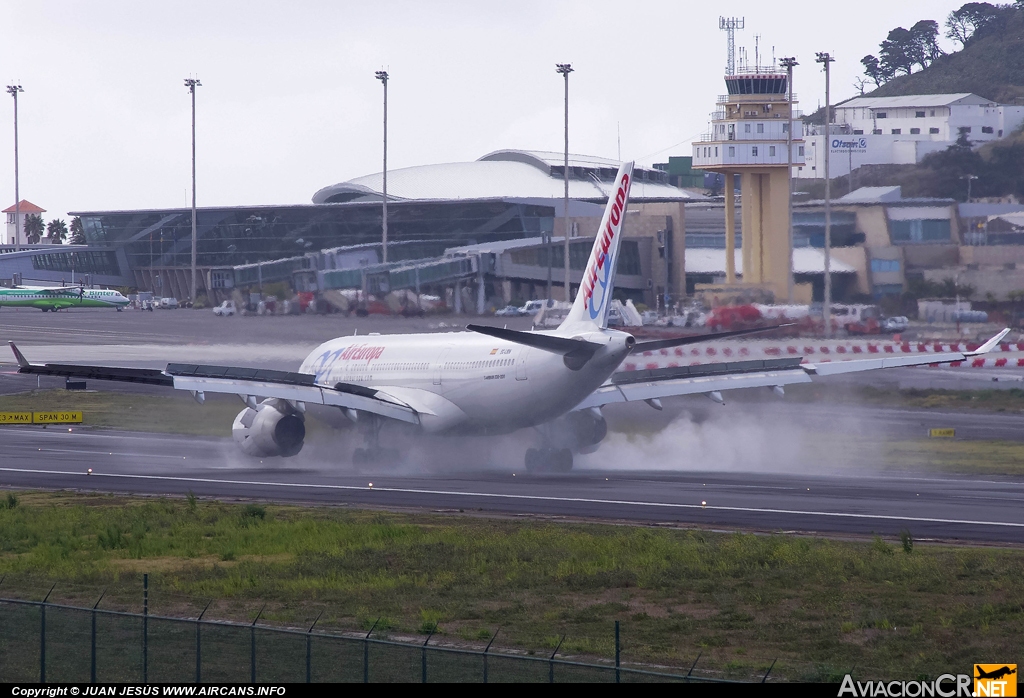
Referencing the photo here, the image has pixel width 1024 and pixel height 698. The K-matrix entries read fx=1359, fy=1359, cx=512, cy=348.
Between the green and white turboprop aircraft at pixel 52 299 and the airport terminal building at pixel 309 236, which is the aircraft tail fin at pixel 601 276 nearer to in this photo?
the airport terminal building at pixel 309 236

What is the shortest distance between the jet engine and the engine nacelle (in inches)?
375

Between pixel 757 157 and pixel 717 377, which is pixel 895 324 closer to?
pixel 757 157

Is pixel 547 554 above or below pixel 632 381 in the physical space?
below

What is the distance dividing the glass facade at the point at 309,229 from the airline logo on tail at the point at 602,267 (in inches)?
3645

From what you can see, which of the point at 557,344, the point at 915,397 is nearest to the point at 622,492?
the point at 557,344

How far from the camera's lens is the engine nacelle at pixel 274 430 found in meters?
47.1

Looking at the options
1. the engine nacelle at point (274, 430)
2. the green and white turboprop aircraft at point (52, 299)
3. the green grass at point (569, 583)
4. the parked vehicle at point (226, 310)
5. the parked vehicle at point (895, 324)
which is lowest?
the green grass at point (569, 583)

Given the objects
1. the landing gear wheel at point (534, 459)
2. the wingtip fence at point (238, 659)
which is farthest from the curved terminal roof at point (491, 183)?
the wingtip fence at point (238, 659)

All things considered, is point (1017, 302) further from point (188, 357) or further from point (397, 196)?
point (397, 196)

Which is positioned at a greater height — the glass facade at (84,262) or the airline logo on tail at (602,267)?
the glass facade at (84,262)

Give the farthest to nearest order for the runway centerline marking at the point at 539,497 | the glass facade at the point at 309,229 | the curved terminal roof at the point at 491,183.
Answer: the curved terminal roof at the point at 491,183
the glass facade at the point at 309,229
the runway centerline marking at the point at 539,497

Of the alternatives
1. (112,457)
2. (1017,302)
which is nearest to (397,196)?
(1017,302)

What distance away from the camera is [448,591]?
25.1 m

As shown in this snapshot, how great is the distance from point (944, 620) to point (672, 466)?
26170 millimetres
